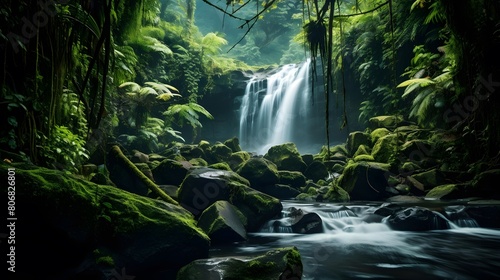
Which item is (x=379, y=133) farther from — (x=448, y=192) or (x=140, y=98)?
(x=140, y=98)

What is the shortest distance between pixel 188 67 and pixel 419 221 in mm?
14326

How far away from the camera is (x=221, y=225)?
5223 millimetres

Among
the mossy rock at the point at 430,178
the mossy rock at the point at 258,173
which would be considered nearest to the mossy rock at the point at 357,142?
the mossy rock at the point at 430,178

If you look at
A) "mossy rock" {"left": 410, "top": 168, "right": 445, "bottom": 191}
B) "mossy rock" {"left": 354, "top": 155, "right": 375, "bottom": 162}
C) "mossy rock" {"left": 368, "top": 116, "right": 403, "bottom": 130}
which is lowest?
"mossy rock" {"left": 410, "top": 168, "right": 445, "bottom": 191}

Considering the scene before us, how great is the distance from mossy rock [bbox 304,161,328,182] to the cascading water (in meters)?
5.96

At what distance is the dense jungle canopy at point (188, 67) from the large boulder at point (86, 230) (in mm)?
664

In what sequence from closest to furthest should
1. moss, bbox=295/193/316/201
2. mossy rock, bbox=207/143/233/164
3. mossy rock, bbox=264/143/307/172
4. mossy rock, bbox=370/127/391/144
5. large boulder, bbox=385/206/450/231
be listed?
large boulder, bbox=385/206/450/231 → moss, bbox=295/193/316/201 → mossy rock, bbox=370/127/391/144 → mossy rock, bbox=264/143/307/172 → mossy rock, bbox=207/143/233/164

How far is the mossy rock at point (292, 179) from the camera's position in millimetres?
10906

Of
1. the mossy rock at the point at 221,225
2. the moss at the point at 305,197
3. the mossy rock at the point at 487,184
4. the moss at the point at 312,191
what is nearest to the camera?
the mossy rock at the point at 221,225

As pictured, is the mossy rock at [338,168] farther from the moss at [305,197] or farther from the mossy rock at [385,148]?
the moss at [305,197]

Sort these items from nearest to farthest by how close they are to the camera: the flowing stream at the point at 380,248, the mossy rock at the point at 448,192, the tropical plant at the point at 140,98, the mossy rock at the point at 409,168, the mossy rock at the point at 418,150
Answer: the flowing stream at the point at 380,248 < the mossy rock at the point at 448,192 < the mossy rock at the point at 409,168 < the mossy rock at the point at 418,150 < the tropical plant at the point at 140,98

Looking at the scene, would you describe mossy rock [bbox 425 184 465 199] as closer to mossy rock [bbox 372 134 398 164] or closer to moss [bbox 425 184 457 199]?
moss [bbox 425 184 457 199]

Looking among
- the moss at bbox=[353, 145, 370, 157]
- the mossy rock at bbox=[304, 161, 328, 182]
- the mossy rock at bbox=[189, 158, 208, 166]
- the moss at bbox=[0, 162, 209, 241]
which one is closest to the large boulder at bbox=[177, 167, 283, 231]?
the moss at bbox=[0, 162, 209, 241]

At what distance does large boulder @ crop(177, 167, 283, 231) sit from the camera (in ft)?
21.0
